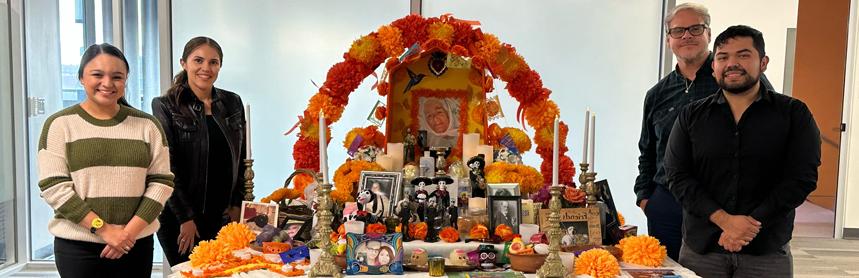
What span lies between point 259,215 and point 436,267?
845 mm

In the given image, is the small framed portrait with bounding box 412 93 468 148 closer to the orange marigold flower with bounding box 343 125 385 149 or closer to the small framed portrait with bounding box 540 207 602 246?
the orange marigold flower with bounding box 343 125 385 149

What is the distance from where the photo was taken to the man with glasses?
2.55 meters

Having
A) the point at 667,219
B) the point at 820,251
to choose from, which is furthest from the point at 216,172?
the point at 820,251

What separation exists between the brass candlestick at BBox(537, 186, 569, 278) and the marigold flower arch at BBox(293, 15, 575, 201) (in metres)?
0.83

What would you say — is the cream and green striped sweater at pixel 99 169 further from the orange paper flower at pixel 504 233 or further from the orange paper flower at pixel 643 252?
the orange paper flower at pixel 643 252


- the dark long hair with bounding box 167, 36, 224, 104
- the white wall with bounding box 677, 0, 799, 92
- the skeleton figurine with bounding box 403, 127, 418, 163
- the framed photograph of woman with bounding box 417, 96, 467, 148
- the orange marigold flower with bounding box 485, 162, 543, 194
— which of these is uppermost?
the white wall with bounding box 677, 0, 799, 92

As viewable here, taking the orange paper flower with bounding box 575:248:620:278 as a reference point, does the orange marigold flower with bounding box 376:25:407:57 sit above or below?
above

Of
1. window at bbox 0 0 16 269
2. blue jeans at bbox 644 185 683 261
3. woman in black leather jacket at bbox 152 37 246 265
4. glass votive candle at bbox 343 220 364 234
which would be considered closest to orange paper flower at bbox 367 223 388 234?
glass votive candle at bbox 343 220 364 234

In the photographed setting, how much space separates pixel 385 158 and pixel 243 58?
2160mm

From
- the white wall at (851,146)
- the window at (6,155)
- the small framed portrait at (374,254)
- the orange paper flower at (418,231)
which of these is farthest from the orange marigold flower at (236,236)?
the white wall at (851,146)

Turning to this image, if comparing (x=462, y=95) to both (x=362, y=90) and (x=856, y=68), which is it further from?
(x=856, y=68)

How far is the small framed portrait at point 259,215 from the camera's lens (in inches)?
94.8

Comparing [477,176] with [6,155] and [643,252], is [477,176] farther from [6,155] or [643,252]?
[6,155]

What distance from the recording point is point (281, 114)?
445 cm
